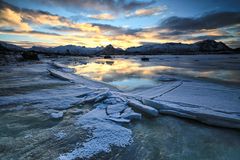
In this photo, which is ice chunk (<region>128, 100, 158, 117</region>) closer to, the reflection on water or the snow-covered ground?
the snow-covered ground

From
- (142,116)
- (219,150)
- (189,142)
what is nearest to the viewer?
(219,150)

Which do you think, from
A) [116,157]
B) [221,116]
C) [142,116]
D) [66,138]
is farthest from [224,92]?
[66,138]

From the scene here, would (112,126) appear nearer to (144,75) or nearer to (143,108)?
(143,108)

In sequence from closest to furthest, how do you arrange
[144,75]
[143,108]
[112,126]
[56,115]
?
[112,126], [56,115], [143,108], [144,75]

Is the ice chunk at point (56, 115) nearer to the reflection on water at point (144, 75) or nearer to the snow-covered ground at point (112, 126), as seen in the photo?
the snow-covered ground at point (112, 126)

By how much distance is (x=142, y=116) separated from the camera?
4.19 m

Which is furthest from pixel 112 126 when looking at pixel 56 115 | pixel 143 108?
pixel 56 115

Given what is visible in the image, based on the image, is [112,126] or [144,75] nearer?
[112,126]

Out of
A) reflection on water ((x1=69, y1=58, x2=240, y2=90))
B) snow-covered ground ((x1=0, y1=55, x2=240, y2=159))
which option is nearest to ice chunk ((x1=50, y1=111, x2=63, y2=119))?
snow-covered ground ((x1=0, y1=55, x2=240, y2=159))

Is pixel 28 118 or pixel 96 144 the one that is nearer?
pixel 96 144

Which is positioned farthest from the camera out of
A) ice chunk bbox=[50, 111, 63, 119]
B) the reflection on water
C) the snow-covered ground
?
the reflection on water

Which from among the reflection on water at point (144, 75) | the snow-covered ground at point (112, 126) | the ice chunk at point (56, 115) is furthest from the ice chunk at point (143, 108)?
the reflection on water at point (144, 75)

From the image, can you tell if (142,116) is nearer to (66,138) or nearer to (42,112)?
(66,138)

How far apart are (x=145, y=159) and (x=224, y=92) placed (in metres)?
5.02
